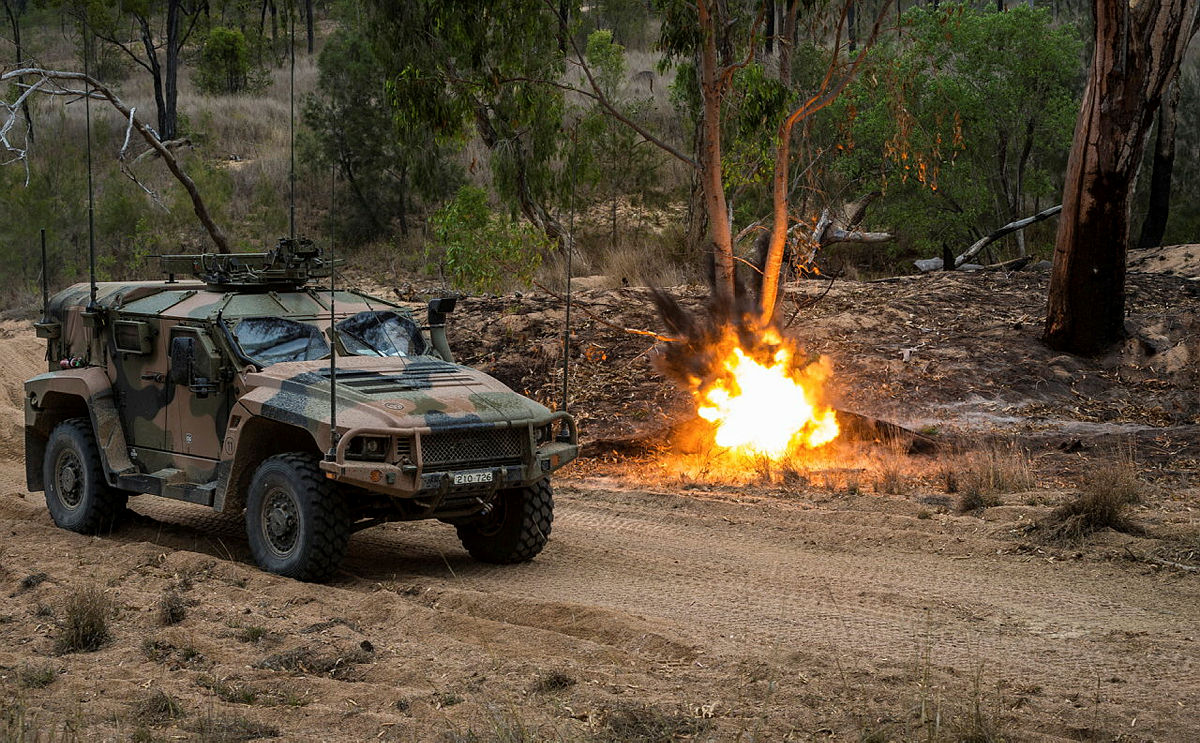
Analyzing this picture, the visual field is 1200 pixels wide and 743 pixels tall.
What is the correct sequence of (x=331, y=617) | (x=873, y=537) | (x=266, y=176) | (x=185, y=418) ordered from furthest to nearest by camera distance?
(x=266, y=176)
(x=873, y=537)
(x=185, y=418)
(x=331, y=617)

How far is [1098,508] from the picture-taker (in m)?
10.1

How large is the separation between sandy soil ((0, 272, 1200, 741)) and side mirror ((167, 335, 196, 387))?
4.40ft

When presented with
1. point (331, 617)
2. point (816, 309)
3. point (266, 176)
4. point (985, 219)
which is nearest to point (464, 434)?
point (331, 617)

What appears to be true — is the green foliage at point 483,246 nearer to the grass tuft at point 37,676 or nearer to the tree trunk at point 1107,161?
the tree trunk at point 1107,161

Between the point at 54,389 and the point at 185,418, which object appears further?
the point at 54,389

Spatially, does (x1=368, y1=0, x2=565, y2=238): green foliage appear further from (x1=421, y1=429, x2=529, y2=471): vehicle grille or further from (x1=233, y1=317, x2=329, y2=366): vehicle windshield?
(x1=421, y1=429, x2=529, y2=471): vehicle grille

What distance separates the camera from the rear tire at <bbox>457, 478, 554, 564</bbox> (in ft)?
31.2

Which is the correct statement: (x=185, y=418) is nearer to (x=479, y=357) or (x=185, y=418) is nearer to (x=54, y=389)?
(x=54, y=389)

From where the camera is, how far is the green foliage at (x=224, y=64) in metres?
49.4

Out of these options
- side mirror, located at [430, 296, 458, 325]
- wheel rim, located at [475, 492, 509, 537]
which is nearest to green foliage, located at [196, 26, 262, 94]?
side mirror, located at [430, 296, 458, 325]

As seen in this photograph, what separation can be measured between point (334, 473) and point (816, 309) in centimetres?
1178

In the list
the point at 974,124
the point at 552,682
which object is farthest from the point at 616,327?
the point at 974,124

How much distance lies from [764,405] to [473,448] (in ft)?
22.7

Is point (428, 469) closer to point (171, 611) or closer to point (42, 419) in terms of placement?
point (171, 611)
